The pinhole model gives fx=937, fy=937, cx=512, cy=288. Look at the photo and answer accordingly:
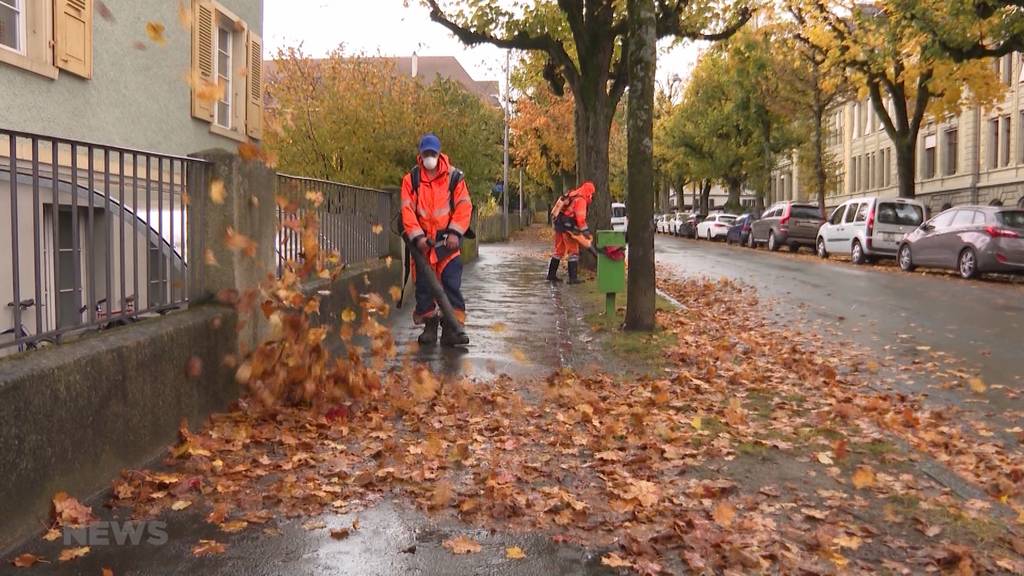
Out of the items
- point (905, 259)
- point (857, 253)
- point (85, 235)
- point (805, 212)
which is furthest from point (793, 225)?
point (85, 235)

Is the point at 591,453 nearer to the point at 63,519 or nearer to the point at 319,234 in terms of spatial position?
the point at 63,519

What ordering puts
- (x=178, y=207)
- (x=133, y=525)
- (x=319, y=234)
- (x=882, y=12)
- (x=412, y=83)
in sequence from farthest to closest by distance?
(x=882, y=12), (x=412, y=83), (x=319, y=234), (x=178, y=207), (x=133, y=525)

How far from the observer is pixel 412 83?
19016 mm

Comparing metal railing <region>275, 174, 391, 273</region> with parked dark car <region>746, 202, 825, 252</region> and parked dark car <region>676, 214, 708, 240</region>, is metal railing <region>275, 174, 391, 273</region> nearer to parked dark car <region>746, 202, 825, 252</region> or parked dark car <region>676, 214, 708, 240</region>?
parked dark car <region>746, 202, 825, 252</region>

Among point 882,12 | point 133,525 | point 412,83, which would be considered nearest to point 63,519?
point 133,525

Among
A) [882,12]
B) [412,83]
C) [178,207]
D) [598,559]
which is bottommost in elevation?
[598,559]

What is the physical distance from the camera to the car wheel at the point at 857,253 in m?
23.6

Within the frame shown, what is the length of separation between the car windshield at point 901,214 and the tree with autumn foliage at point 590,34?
274 inches

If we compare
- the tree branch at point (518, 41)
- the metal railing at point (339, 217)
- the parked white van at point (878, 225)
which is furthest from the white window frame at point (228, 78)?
the parked white van at point (878, 225)

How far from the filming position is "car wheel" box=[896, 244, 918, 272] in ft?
67.0

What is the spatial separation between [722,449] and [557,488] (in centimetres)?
125

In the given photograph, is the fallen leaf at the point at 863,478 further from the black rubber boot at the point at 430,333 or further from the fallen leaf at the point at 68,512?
the black rubber boot at the point at 430,333

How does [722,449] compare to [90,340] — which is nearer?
[90,340]

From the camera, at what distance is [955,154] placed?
139ft
